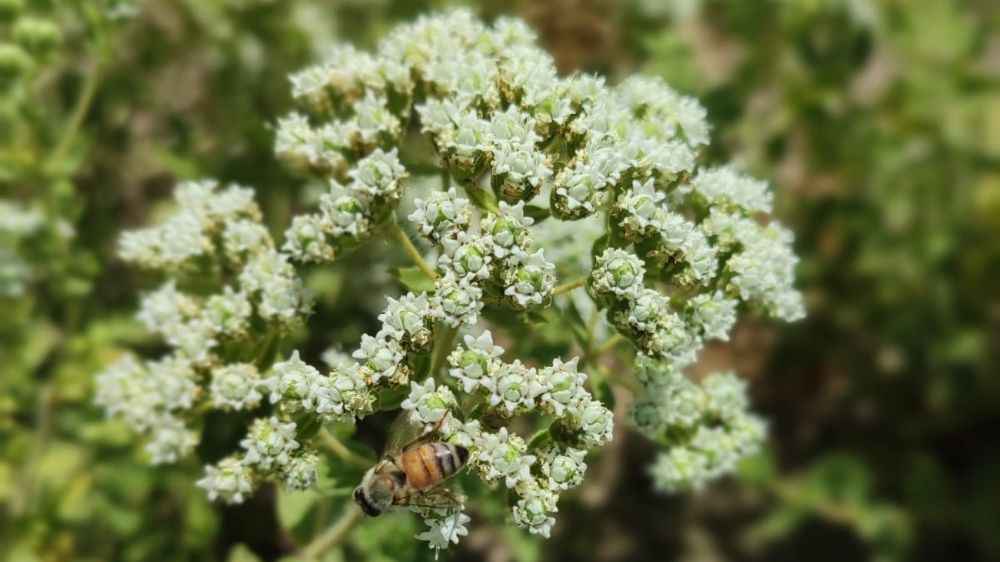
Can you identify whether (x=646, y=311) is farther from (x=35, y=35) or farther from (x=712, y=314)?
(x=35, y=35)

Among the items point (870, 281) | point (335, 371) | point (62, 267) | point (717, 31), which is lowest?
point (335, 371)

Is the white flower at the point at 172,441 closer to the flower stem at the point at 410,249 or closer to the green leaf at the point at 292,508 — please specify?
the green leaf at the point at 292,508

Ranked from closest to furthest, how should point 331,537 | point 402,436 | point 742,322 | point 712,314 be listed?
point 402,436
point 712,314
point 331,537
point 742,322

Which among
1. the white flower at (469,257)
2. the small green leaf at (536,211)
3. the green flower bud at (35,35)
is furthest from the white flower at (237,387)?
the green flower bud at (35,35)

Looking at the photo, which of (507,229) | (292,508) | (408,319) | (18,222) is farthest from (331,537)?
(18,222)

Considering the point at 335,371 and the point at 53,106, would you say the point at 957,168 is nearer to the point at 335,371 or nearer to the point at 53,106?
the point at 335,371

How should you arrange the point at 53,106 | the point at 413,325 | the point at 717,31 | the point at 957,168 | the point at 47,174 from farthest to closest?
the point at 717,31 → the point at 957,168 → the point at 53,106 → the point at 47,174 → the point at 413,325

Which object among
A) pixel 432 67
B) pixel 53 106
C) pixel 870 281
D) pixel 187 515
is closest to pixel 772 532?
pixel 870 281
